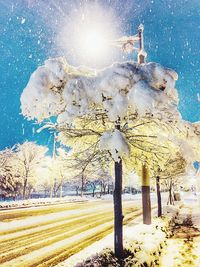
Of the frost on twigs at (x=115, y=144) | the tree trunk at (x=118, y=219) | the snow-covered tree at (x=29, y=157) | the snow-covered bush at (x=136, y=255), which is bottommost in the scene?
the snow-covered bush at (x=136, y=255)

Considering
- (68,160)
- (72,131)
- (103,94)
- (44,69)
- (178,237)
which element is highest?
(44,69)

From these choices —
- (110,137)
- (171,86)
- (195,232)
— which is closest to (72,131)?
(110,137)

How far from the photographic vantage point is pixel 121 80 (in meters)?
6.27

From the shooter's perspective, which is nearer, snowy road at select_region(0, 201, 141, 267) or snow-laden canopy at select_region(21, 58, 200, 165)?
snow-laden canopy at select_region(21, 58, 200, 165)

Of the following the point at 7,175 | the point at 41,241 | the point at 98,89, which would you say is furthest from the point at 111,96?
the point at 7,175

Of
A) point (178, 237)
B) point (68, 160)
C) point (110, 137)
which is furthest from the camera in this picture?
point (178, 237)

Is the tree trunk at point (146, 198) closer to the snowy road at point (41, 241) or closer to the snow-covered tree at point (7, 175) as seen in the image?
the snowy road at point (41, 241)

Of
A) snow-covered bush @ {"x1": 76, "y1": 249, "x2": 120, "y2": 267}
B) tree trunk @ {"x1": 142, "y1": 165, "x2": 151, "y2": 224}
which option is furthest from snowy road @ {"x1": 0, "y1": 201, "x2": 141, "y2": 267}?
tree trunk @ {"x1": 142, "y1": 165, "x2": 151, "y2": 224}

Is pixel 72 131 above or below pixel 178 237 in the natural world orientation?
above

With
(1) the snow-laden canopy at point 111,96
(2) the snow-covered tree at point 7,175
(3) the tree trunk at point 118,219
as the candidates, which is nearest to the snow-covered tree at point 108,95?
(1) the snow-laden canopy at point 111,96

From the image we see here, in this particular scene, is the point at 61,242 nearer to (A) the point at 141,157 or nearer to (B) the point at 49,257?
(B) the point at 49,257

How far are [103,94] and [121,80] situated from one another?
0.54m

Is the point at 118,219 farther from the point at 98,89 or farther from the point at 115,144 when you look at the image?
the point at 98,89

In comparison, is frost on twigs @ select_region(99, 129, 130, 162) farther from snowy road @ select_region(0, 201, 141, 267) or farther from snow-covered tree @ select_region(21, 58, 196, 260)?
snowy road @ select_region(0, 201, 141, 267)
